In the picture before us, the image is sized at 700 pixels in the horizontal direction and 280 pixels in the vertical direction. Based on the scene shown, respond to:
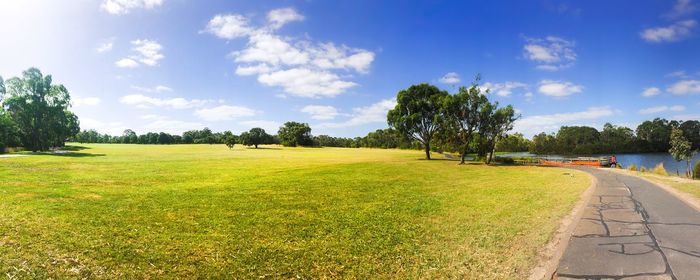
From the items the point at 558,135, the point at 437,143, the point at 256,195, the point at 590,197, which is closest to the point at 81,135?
the point at 437,143

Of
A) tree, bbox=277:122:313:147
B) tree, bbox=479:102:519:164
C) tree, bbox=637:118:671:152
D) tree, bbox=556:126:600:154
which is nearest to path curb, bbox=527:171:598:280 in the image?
tree, bbox=479:102:519:164

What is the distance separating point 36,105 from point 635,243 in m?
72.9

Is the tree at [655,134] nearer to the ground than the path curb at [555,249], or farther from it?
farther from it

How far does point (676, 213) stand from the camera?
12.5 m

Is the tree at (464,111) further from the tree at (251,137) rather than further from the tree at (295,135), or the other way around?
the tree at (295,135)

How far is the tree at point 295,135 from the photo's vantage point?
450 feet

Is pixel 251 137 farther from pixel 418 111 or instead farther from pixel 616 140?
pixel 616 140

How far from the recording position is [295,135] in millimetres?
137125

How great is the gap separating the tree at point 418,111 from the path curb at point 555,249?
41425 millimetres

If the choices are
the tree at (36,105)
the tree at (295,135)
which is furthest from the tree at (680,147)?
the tree at (295,135)

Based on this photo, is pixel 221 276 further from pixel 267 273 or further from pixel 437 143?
pixel 437 143

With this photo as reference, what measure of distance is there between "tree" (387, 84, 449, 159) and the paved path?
132 feet

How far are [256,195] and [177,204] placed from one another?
157 inches

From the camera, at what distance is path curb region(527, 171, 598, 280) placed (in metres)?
7.34
